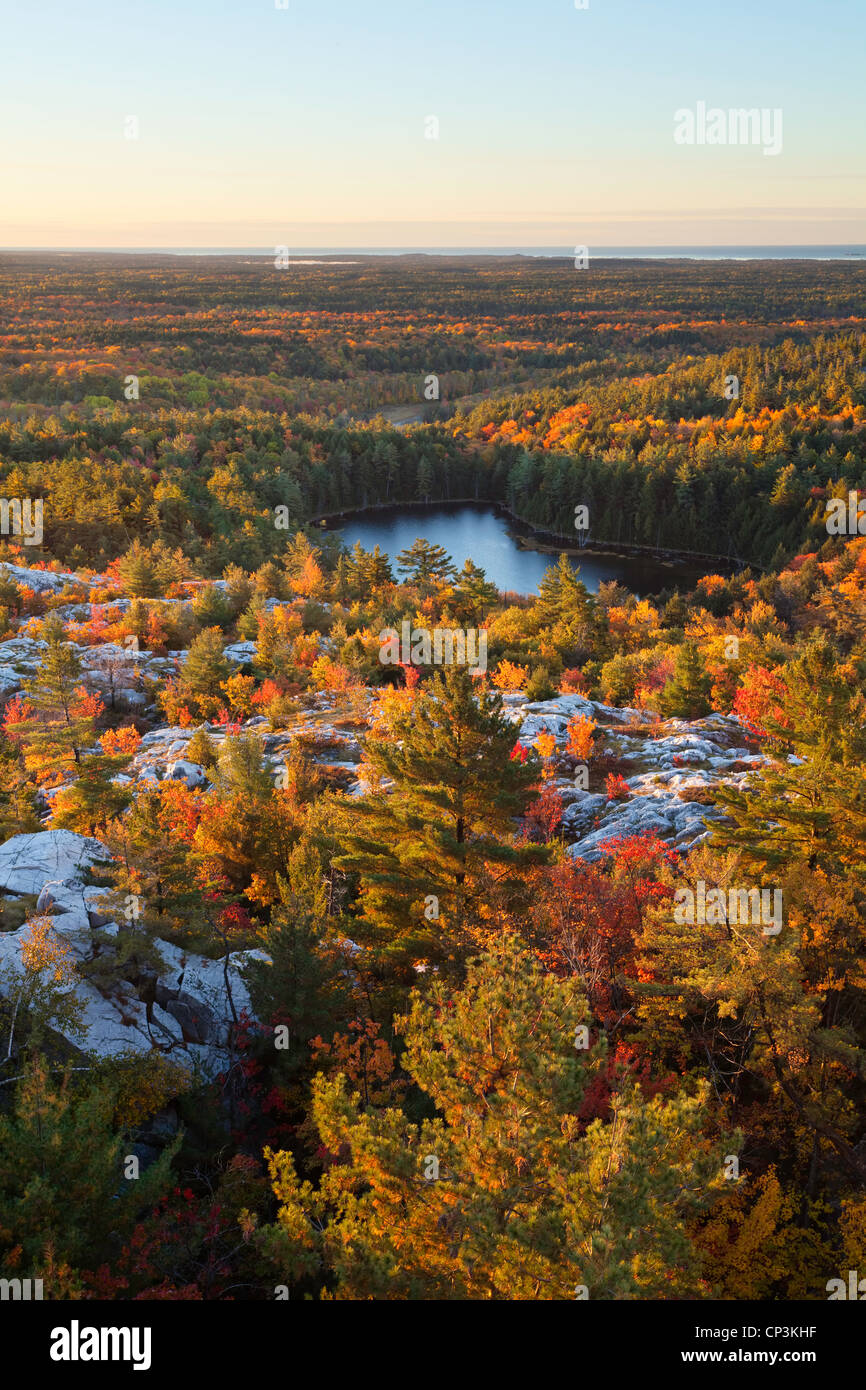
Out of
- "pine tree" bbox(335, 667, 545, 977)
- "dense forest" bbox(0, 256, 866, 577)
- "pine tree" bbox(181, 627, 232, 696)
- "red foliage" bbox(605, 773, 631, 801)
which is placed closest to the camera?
"pine tree" bbox(335, 667, 545, 977)

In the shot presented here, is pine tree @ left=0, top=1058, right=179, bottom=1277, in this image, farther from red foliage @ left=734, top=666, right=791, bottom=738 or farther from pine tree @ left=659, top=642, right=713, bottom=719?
pine tree @ left=659, top=642, right=713, bottom=719

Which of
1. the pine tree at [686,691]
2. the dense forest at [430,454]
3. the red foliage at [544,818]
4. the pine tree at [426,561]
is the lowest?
the red foliage at [544,818]

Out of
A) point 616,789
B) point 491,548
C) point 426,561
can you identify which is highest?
point 491,548

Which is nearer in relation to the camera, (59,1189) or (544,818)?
(59,1189)

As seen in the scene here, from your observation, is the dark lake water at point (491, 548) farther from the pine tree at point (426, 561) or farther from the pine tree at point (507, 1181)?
the pine tree at point (507, 1181)

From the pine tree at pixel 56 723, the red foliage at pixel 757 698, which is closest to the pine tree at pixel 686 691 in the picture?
the red foliage at pixel 757 698

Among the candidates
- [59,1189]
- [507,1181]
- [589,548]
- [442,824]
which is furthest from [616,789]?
[589,548]

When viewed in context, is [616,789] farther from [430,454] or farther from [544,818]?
[430,454]

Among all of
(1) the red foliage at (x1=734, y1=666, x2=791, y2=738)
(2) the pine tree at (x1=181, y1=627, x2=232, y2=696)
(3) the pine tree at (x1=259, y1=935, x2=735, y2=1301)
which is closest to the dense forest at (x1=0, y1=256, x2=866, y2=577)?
(2) the pine tree at (x1=181, y1=627, x2=232, y2=696)

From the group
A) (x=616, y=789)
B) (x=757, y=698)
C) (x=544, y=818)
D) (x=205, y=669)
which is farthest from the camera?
(x=205, y=669)
